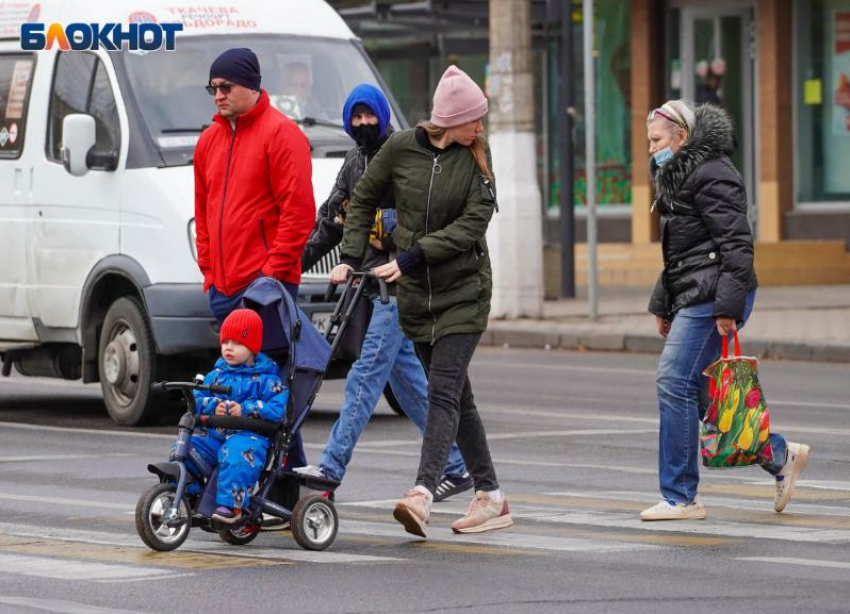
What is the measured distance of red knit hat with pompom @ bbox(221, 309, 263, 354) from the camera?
27.5 feet

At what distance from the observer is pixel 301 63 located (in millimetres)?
14172

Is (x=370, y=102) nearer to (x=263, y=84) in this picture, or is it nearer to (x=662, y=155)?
(x=662, y=155)

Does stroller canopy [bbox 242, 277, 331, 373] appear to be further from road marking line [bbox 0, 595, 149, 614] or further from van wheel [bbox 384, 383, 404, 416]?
van wheel [bbox 384, 383, 404, 416]

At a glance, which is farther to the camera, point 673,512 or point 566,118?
point 566,118

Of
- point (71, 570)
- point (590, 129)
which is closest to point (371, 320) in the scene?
point (71, 570)

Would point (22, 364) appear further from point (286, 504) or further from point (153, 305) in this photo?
point (286, 504)

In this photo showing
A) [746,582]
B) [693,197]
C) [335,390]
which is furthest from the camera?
[335,390]

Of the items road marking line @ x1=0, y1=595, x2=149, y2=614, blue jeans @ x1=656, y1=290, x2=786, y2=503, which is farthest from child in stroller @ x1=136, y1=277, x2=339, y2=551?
blue jeans @ x1=656, y1=290, x2=786, y2=503

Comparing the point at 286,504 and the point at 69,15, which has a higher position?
the point at 69,15

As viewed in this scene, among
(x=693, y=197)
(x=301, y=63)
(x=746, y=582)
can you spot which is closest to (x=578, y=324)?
(x=301, y=63)

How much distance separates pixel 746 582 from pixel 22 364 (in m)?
8.01

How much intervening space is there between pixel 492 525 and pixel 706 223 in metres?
1.51

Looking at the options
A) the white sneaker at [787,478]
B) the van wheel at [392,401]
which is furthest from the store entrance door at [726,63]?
the white sneaker at [787,478]

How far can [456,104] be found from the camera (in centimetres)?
864
